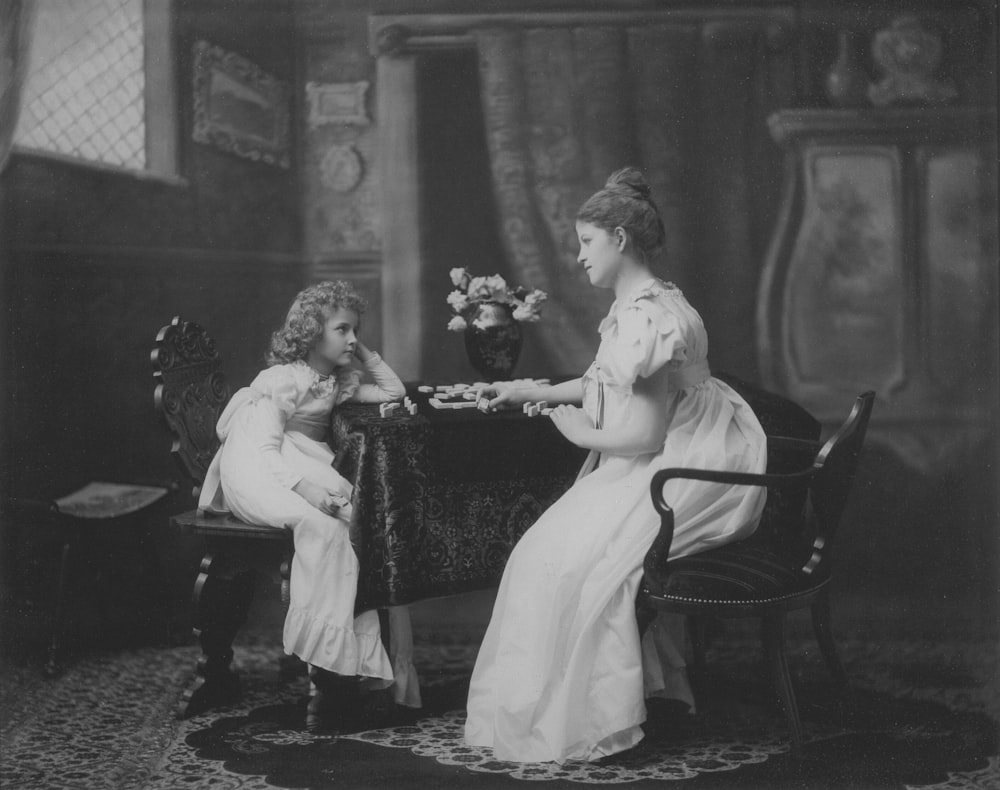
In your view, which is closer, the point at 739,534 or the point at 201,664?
the point at 739,534

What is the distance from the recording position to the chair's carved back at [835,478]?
3.30m

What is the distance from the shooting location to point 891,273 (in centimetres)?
480

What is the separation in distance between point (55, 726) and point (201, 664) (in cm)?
47

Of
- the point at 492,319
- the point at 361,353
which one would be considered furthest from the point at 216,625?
the point at 492,319

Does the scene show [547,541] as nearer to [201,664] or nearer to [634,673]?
[634,673]

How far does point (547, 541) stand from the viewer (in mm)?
3426

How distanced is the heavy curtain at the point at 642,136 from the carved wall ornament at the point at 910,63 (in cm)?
44

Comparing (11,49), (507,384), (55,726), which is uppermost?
(11,49)

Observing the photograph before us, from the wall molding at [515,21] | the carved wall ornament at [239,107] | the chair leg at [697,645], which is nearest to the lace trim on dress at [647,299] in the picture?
the chair leg at [697,645]

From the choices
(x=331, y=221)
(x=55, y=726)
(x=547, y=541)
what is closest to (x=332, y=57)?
(x=331, y=221)

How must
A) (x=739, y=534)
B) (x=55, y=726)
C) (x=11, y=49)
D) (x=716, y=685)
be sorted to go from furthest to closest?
1. (x=11, y=49)
2. (x=716, y=685)
3. (x=55, y=726)
4. (x=739, y=534)

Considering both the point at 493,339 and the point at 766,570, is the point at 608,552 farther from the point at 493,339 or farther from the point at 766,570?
the point at 493,339

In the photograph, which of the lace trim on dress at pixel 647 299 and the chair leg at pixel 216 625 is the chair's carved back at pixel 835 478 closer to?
the lace trim on dress at pixel 647 299

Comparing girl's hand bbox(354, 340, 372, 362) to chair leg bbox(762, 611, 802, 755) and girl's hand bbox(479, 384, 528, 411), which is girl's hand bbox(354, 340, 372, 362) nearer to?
girl's hand bbox(479, 384, 528, 411)
